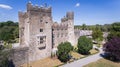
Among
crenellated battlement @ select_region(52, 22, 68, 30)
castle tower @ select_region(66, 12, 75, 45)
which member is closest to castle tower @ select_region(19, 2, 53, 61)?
crenellated battlement @ select_region(52, 22, 68, 30)

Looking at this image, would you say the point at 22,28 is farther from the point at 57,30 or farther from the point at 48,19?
the point at 57,30

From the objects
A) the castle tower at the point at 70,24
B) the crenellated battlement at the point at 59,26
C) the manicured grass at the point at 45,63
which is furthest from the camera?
the castle tower at the point at 70,24

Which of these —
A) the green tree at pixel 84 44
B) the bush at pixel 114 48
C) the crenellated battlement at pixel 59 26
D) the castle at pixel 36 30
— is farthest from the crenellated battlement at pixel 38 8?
the bush at pixel 114 48

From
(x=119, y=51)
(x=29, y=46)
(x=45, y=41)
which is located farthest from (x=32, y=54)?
(x=119, y=51)

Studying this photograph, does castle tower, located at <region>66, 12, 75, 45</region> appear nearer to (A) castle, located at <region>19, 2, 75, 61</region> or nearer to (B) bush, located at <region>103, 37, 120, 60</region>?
(A) castle, located at <region>19, 2, 75, 61</region>

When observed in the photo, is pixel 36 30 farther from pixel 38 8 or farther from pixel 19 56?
pixel 19 56

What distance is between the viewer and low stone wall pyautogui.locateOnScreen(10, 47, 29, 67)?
76.6ft

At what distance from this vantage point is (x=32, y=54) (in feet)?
87.9

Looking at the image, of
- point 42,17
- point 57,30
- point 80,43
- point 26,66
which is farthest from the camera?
point 57,30

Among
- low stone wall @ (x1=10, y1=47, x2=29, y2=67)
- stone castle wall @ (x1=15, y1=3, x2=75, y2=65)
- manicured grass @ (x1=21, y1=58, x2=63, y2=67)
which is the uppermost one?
stone castle wall @ (x1=15, y1=3, x2=75, y2=65)

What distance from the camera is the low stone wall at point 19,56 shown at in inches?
920

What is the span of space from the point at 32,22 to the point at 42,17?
3218 millimetres

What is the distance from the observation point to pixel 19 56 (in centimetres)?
2458

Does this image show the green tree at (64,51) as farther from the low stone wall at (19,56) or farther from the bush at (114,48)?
the bush at (114,48)
